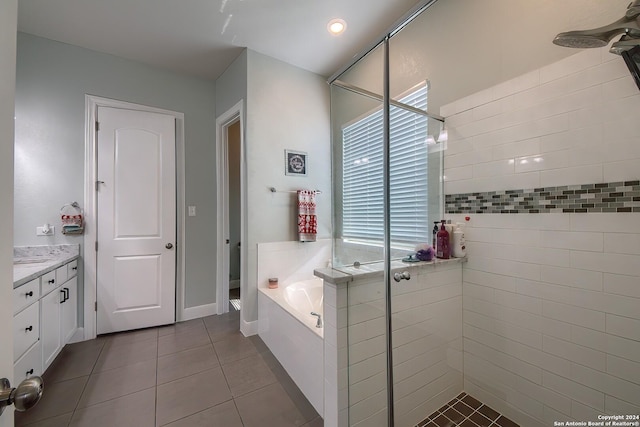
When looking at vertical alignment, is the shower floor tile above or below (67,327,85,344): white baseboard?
below

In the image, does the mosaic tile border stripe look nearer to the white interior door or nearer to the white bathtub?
the white bathtub

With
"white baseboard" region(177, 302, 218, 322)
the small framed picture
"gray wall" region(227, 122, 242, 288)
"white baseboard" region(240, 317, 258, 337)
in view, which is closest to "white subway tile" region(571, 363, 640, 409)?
"white baseboard" region(240, 317, 258, 337)

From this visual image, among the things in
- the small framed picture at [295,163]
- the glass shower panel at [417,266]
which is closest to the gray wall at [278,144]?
the small framed picture at [295,163]

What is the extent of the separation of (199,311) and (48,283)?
1.38 metres

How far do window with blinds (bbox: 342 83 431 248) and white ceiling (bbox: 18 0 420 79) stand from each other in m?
0.92

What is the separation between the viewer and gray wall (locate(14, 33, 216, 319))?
220cm

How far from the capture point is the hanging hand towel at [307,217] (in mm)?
2645

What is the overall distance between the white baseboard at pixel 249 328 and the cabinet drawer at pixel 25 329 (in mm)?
1403

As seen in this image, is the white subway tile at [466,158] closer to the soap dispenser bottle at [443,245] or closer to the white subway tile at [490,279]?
the soap dispenser bottle at [443,245]

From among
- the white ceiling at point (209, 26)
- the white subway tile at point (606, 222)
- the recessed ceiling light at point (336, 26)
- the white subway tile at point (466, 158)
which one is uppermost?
the white ceiling at point (209, 26)

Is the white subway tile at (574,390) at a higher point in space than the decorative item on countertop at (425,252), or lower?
lower

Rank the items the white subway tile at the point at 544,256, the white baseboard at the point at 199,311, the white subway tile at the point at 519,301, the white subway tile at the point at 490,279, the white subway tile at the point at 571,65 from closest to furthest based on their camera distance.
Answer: the white subway tile at the point at 571,65, the white subway tile at the point at 544,256, the white subway tile at the point at 519,301, the white subway tile at the point at 490,279, the white baseboard at the point at 199,311

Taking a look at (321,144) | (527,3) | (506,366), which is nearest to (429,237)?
(506,366)

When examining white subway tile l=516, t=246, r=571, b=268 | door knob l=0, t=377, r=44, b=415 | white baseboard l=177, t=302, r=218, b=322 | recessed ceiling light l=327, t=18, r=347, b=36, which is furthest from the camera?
white baseboard l=177, t=302, r=218, b=322
